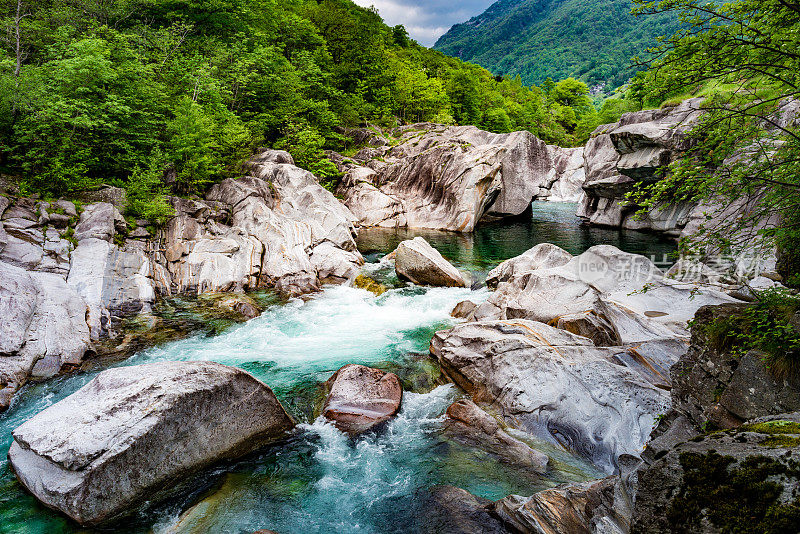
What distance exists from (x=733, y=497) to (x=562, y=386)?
5.95 metres

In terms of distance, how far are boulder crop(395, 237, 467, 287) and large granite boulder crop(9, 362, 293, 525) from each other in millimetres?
12165

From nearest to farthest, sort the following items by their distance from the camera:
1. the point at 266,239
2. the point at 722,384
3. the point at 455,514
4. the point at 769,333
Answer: the point at 769,333 < the point at 722,384 < the point at 455,514 < the point at 266,239

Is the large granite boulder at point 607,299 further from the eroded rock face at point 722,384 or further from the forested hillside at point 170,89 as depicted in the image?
the forested hillside at point 170,89

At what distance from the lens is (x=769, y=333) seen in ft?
14.9

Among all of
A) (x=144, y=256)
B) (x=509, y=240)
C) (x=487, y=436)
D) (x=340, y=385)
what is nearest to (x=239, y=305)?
(x=144, y=256)

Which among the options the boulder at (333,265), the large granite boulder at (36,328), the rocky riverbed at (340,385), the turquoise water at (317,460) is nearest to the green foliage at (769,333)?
the rocky riverbed at (340,385)

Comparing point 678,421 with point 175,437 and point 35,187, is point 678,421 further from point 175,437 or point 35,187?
point 35,187

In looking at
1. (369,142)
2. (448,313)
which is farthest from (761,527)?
(369,142)

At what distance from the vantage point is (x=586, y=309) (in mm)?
11641

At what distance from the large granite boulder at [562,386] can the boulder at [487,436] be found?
1.82ft

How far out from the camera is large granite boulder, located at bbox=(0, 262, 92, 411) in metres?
9.29

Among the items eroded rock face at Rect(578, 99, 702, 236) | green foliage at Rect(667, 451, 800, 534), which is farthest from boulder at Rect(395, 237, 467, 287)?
eroded rock face at Rect(578, 99, 702, 236)

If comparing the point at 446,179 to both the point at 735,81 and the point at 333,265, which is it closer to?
the point at 333,265

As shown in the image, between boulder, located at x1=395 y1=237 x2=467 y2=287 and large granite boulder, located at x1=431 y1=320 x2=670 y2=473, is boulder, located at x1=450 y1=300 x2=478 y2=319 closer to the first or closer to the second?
boulder, located at x1=395 y1=237 x2=467 y2=287
